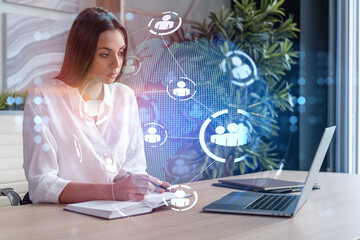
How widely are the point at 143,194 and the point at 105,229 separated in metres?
0.23

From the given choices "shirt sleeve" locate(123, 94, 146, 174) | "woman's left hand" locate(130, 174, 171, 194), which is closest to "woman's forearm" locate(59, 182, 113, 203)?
"woman's left hand" locate(130, 174, 171, 194)

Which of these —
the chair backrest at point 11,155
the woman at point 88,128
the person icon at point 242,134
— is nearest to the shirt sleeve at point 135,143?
the woman at point 88,128

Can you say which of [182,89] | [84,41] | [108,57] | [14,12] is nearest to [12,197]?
[84,41]

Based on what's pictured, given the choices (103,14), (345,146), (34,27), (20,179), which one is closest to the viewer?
(103,14)

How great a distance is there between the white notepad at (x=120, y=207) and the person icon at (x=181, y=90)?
12.6 inches

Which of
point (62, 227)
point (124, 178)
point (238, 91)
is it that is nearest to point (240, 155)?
point (238, 91)

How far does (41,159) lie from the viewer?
1265mm

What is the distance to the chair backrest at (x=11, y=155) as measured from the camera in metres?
1.98

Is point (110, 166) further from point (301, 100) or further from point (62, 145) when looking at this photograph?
point (301, 100)

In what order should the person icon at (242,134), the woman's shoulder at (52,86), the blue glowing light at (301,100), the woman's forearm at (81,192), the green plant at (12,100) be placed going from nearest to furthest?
the person icon at (242,134), the woman's forearm at (81,192), the woman's shoulder at (52,86), the green plant at (12,100), the blue glowing light at (301,100)

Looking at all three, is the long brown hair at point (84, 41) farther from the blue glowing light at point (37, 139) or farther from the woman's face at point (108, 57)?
the blue glowing light at point (37, 139)

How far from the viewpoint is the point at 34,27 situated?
2.45 meters

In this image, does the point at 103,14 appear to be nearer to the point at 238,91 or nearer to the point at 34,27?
the point at 238,91

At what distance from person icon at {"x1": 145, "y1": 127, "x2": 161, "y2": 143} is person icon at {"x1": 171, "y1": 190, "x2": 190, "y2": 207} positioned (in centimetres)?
29
